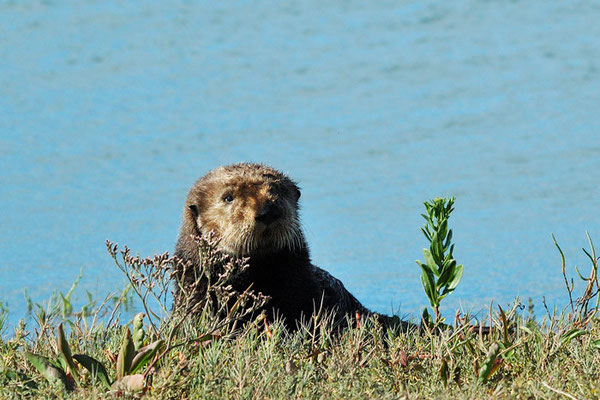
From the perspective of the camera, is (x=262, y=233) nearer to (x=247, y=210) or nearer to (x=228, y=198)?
(x=247, y=210)

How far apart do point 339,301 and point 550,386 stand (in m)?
2.24

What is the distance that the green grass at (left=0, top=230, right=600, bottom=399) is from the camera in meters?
3.87

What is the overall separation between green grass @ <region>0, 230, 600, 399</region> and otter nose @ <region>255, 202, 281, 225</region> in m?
0.72

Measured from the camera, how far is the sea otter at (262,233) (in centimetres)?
529

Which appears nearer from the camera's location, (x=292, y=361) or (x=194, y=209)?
(x=292, y=361)

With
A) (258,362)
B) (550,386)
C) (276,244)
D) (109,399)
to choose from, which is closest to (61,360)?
(109,399)

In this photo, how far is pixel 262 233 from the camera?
5.27m

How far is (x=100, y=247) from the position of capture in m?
9.04

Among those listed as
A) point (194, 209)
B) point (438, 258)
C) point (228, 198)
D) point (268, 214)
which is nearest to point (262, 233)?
point (268, 214)

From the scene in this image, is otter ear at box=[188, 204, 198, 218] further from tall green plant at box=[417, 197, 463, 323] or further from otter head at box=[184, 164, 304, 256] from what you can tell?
tall green plant at box=[417, 197, 463, 323]

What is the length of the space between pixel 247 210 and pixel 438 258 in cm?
113

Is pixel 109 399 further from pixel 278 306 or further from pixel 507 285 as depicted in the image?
pixel 507 285

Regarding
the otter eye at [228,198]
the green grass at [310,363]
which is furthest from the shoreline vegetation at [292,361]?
the otter eye at [228,198]

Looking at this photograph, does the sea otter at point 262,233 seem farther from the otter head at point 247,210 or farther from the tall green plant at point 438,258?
the tall green plant at point 438,258
